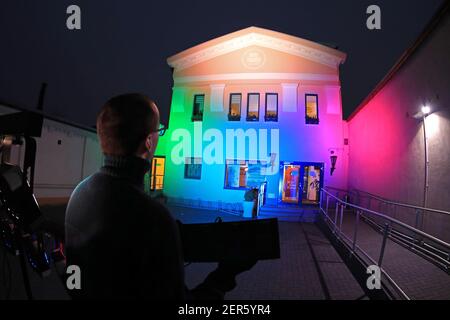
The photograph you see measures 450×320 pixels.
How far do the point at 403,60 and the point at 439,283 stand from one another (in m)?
5.77

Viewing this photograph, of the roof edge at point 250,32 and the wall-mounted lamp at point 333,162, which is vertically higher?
the roof edge at point 250,32

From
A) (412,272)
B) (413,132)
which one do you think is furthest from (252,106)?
(412,272)

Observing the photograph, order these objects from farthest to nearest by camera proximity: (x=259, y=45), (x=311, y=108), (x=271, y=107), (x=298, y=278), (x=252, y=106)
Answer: (x=259, y=45) → (x=252, y=106) → (x=271, y=107) → (x=311, y=108) → (x=298, y=278)

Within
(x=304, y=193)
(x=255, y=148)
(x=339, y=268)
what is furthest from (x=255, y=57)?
(x=339, y=268)

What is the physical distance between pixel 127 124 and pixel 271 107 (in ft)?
42.2

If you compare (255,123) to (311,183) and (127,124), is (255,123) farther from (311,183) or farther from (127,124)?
(127,124)

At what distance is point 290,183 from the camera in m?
12.5

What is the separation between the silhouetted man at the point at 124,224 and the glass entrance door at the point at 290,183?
38.7 ft

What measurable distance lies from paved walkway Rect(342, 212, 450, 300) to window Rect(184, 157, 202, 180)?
925 cm

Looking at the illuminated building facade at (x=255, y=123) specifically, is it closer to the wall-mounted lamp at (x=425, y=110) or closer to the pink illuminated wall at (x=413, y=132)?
the pink illuminated wall at (x=413, y=132)

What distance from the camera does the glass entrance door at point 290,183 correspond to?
1232 centimetres

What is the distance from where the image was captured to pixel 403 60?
6.70 meters

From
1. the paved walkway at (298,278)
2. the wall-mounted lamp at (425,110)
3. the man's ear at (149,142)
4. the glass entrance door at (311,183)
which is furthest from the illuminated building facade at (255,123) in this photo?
the man's ear at (149,142)
